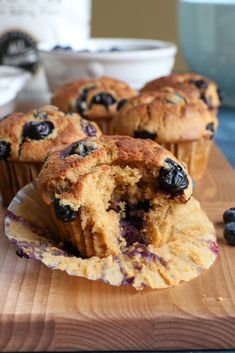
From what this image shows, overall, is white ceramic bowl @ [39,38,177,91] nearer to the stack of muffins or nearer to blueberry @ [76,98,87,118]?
blueberry @ [76,98,87,118]

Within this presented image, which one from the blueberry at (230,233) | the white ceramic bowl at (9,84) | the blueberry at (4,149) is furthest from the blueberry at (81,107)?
the blueberry at (230,233)

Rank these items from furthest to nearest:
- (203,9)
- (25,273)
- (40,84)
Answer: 1. (40,84)
2. (203,9)
3. (25,273)

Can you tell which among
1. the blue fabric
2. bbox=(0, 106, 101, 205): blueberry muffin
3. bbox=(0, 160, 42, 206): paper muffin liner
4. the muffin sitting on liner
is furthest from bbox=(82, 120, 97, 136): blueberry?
the blue fabric

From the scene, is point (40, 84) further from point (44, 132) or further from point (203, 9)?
point (44, 132)

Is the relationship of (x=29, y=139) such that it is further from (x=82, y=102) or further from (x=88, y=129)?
(x=82, y=102)

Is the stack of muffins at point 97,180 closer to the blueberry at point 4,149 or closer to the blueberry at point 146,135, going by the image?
the blueberry at point 4,149

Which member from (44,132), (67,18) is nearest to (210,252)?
(44,132)
